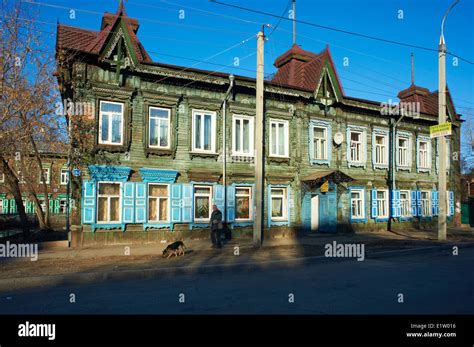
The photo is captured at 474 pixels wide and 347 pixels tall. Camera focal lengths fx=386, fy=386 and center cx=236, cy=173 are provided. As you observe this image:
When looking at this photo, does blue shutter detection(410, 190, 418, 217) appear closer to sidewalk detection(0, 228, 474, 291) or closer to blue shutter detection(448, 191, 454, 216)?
blue shutter detection(448, 191, 454, 216)

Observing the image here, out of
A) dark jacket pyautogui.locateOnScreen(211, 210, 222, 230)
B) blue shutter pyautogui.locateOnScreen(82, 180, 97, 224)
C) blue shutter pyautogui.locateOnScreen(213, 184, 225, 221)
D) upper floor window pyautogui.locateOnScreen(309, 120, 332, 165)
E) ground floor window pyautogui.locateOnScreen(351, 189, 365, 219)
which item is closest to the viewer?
dark jacket pyautogui.locateOnScreen(211, 210, 222, 230)

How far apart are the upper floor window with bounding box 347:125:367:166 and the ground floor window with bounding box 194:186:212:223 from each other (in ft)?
30.1

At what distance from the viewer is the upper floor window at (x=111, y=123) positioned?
16.3m

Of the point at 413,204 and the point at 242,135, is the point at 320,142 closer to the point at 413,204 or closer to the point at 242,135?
the point at 242,135

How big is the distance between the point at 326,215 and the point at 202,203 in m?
7.36

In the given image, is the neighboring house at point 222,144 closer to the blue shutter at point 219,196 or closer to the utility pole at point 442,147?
the blue shutter at point 219,196

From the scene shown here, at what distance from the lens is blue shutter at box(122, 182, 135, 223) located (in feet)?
53.6

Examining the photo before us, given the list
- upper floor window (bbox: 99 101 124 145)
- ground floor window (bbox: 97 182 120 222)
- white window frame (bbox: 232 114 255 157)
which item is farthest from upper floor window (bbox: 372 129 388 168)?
ground floor window (bbox: 97 182 120 222)

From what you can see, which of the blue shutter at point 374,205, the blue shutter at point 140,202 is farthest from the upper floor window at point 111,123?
the blue shutter at point 374,205

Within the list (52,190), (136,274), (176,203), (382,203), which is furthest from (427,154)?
(52,190)

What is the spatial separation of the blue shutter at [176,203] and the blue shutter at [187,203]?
0.19 metres

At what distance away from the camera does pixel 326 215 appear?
21.4 meters

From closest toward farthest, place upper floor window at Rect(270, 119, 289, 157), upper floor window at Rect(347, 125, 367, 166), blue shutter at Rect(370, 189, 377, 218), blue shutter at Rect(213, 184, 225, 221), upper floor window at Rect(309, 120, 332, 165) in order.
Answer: blue shutter at Rect(213, 184, 225, 221)
upper floor window at Rect(270, 119, 289, 157)
upper floor window at Rect(309, 120, 332, 165)
upper floor window at Rect(347, 125, 367, 166)
blue shutter at Rect(370, 189, 377, 218)
